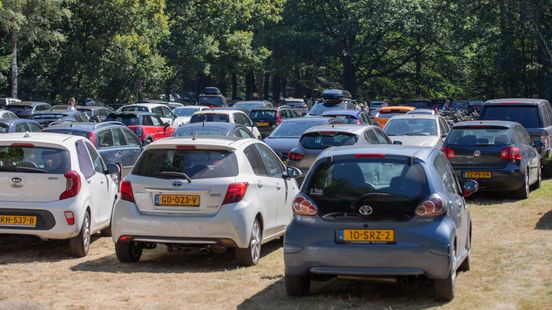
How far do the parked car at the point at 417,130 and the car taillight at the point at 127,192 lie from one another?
11.2 meters

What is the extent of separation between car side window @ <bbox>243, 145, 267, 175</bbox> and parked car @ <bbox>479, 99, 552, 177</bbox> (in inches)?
415

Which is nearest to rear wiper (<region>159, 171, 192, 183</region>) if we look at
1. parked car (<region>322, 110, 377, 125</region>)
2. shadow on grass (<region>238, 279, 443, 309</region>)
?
shadow on grass (<region>238, 279, 443, 309</region>)

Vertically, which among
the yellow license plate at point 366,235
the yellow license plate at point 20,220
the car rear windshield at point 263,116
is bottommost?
the car rear windshield at point 263,116

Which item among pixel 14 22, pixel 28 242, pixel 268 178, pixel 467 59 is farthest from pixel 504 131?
pixel 467 59

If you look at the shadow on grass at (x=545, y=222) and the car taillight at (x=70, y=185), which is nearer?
the car taillight at (x=70, y=185)

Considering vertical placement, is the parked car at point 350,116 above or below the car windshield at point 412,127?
below

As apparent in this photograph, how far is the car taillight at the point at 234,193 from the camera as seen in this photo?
10214 millimetres

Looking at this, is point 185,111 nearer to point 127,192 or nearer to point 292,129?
point 292,129

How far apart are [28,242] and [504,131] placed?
363 inches

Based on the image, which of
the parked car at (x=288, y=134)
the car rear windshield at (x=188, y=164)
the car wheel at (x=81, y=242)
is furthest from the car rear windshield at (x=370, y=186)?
the parked car at (x=288, y=134)

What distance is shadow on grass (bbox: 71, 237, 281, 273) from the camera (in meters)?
10.5

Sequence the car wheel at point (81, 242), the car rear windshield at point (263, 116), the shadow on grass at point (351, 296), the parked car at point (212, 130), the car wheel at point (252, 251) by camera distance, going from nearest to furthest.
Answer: the shadow on grass at point (351, 296)
the car wheel at point (252, 251)
the car wheel at point (81, 242)
the parked car at point (212, 130)
the car rear windshield at point (263, 116)

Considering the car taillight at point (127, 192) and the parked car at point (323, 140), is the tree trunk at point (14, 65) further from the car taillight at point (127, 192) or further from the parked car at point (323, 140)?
the car taillight at point (127, 192)

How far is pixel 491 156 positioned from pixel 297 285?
9561mm
